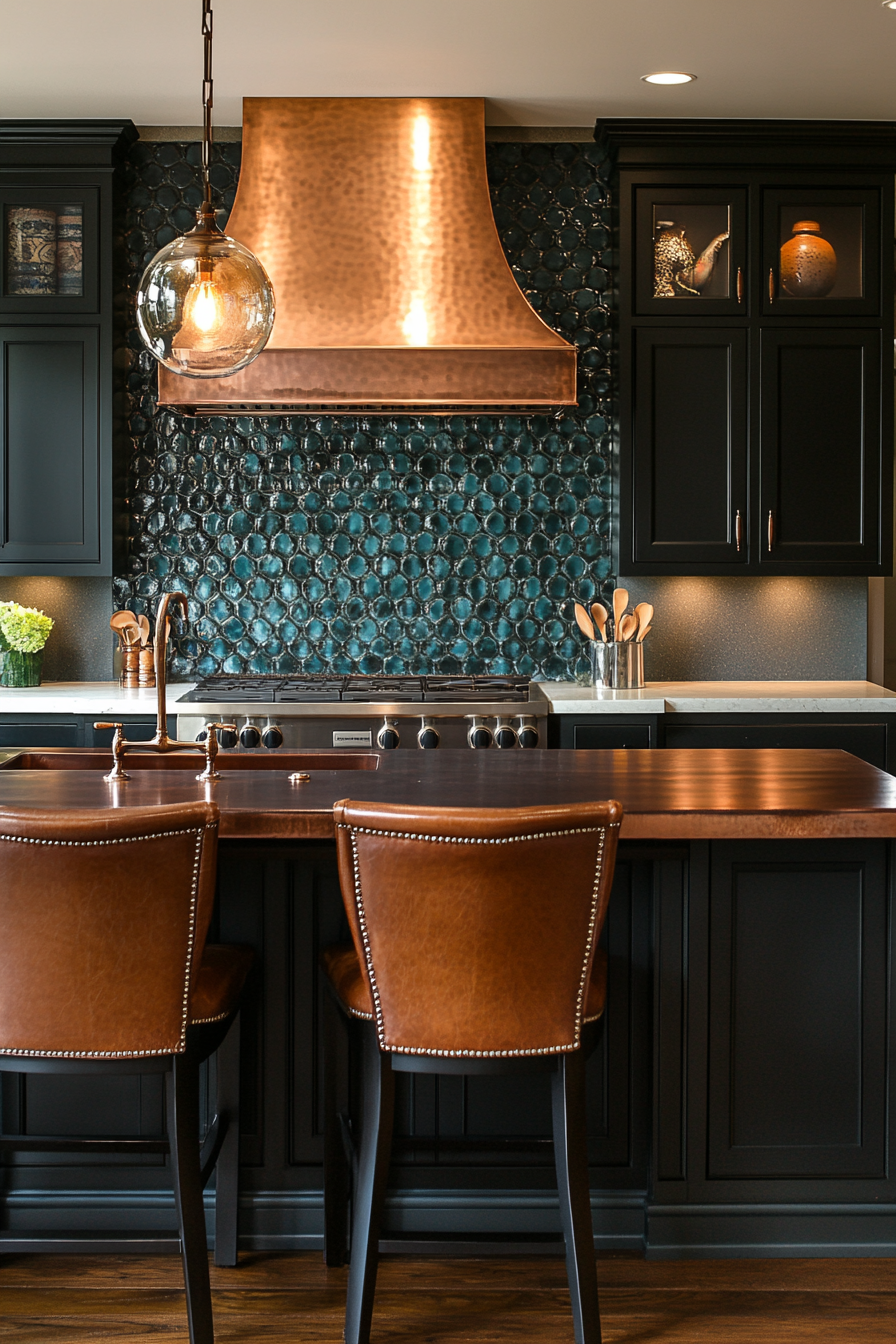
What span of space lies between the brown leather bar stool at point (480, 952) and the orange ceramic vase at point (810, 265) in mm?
2983

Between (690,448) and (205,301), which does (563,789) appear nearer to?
(205,301)

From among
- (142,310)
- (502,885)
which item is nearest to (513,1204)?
(502,885)

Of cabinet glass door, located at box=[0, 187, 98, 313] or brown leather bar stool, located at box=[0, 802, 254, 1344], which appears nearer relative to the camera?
brown leather bar stool, located at box=[0, 802, 254, 1344]

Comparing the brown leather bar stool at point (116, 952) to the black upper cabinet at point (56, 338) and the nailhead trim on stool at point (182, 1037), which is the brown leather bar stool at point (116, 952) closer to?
the nailhead trim on stool at point (182, 1037)

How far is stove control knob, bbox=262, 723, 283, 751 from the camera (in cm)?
383

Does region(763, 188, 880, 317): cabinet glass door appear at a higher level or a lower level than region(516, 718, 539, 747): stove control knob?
higher

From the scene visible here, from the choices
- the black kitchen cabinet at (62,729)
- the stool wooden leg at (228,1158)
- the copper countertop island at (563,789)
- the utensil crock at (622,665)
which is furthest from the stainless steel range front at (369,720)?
the stool wooden leg at (228,1158)

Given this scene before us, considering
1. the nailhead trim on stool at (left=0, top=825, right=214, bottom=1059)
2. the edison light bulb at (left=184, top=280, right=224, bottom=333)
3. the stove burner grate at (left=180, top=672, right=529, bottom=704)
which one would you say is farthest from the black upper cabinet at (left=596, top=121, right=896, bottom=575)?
the nailhead trim on stool at (left=0, top=825, right=214, bottom=1059)

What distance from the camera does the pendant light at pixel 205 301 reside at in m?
2.31

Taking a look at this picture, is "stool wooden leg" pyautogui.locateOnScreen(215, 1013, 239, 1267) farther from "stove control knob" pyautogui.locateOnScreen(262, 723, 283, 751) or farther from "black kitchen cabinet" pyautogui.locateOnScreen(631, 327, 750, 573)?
"black kitchen cabinet" pyautogui.locateOnScreen(631, 327, 750, 573)

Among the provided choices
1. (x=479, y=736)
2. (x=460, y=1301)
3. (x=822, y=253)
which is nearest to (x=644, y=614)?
(x=479, y=736)

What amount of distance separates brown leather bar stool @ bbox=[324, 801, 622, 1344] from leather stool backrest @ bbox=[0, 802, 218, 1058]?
0.81ft

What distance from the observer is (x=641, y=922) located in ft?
7.85

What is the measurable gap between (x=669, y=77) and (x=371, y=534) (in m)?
1.82
